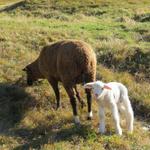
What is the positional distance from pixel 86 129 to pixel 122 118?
1.08 metres

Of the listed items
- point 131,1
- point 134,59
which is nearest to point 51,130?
point 134,59

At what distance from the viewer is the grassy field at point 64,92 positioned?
10.7 meters

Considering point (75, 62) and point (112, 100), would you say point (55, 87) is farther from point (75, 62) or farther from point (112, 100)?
point (112, 100)

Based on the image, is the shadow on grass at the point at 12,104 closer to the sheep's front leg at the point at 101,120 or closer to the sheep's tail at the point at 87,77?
the sheep's tail at the point at 87,77

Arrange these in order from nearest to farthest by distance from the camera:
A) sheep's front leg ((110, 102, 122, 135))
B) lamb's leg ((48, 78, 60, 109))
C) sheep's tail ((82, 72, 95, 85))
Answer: sheep's front leg ((110, 102, 122, 135)) → sheep's tail ((82, 72, 95, 85)) → lamb's leg ((48, 78, 60, 109))

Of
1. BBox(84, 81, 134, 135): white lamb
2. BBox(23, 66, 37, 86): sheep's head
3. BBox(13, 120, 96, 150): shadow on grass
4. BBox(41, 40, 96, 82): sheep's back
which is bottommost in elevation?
BBox(13, 120, 96, 150): shadow on grass

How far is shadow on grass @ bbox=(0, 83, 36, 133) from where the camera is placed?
11956 mm

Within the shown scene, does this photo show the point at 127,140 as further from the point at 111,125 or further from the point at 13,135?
the point at 13,135

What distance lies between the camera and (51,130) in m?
11.4

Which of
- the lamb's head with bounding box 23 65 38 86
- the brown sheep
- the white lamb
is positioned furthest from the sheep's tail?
the lamb's head with bounding box 23 65 38 86

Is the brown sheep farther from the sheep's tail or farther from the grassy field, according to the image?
the grassy field

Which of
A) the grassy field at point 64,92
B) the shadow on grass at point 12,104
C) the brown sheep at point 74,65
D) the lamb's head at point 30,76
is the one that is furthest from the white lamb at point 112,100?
the lamb's head at point 30,76

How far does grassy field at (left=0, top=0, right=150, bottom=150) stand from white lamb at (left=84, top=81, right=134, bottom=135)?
0.28 metres

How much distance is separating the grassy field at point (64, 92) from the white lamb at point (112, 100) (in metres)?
0.28
